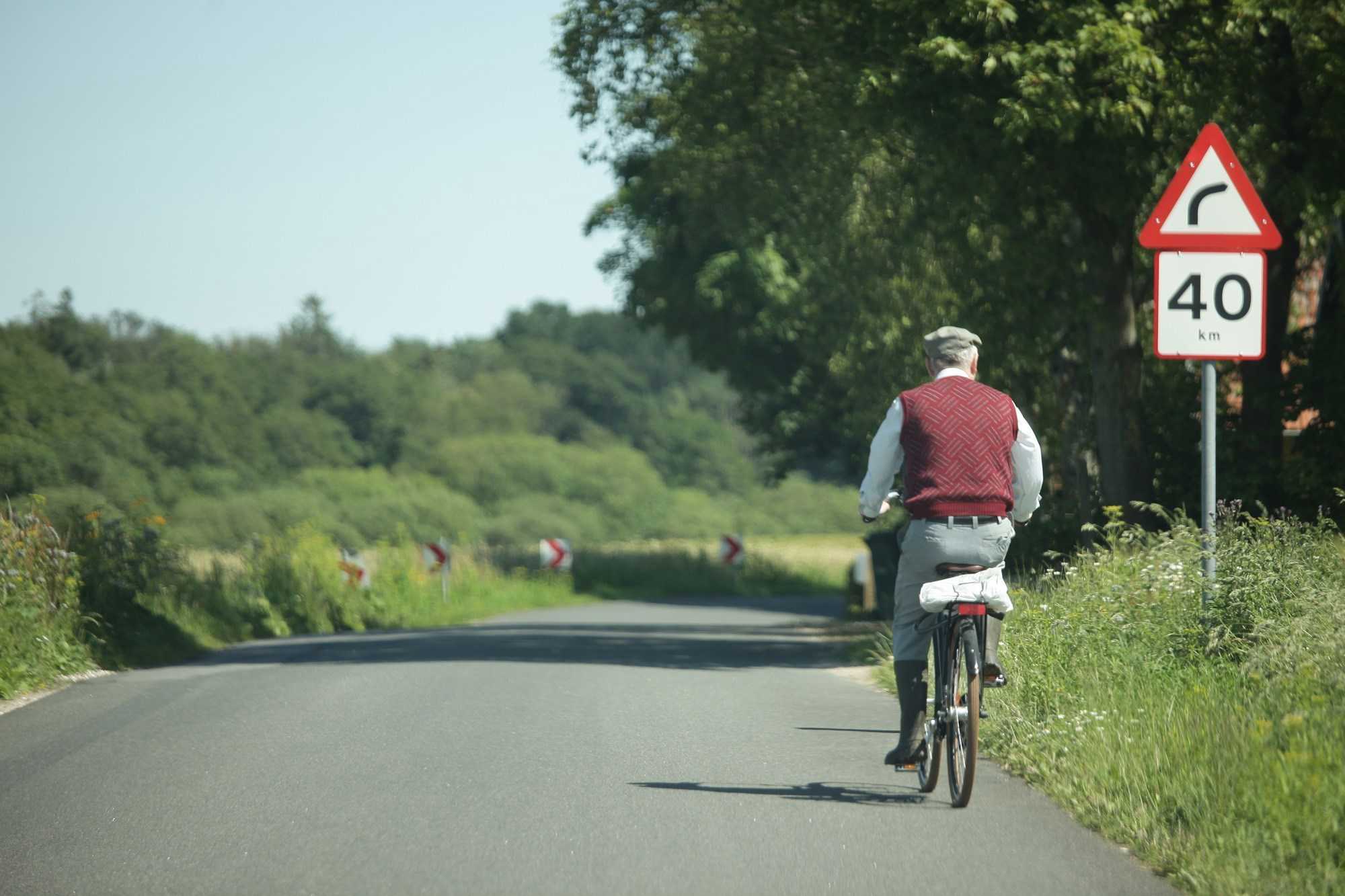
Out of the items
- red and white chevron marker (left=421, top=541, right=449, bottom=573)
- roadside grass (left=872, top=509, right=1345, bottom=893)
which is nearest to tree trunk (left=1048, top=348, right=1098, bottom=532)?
roadside grass (left=872, top=509, right=1345, bottom=893)

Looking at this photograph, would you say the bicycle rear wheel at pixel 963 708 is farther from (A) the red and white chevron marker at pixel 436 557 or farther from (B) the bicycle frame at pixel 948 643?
(A) the red and white chevron marker at pixel 436 557

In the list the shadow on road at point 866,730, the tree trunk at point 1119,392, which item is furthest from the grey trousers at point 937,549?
the tree trunk at point 1119,392

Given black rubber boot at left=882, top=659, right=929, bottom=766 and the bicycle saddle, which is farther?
black rubber boot at left=882, top=659, right=929, bottom=766

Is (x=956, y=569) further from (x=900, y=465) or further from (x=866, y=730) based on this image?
(x=866, y=730)

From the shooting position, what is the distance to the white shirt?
689cm

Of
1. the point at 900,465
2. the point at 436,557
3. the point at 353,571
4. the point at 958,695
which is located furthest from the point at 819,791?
the point at 436,557

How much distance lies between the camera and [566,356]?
403 ft

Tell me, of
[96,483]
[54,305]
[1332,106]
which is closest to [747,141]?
[1332,106]

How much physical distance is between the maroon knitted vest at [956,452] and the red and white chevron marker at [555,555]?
31682 millimetres

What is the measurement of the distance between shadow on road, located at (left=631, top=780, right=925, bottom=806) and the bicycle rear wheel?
0.33 m

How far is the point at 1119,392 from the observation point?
52.1 ft

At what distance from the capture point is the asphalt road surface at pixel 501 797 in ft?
18.9

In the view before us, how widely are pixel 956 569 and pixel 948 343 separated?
3.24 feet

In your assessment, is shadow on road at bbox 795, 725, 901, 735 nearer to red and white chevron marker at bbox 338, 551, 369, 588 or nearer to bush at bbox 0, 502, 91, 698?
bush at bbox 0, 502, 91, 698
